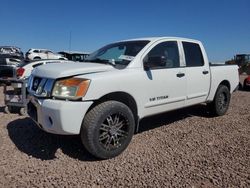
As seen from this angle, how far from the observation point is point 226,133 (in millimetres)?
4957

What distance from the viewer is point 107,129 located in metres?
3.66

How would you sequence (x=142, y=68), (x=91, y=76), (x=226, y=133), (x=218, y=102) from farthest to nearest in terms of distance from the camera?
1. (x=218, y=102)
2. (x=226, y=133)
3. (x=142, y=68)
4. (x=91, y=76)

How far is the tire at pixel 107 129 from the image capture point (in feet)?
11.3

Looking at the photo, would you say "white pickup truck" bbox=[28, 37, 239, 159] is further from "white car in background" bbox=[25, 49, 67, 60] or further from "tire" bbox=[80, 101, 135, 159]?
"white car in background" bbox=[25, 49, 67, 60]

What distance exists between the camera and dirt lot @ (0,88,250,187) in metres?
3.09

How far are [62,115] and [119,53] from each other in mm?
1818

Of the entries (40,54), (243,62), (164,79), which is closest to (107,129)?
(164,79)

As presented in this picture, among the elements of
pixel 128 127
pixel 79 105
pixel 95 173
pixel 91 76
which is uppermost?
pixel 91 76

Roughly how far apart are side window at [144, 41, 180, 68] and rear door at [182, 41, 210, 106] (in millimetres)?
285

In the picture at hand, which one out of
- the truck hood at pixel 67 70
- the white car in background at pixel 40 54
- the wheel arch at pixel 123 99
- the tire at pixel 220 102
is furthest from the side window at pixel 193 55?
the white car in background at pixel 40 54

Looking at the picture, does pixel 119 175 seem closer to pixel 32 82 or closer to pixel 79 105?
pixel 79 105

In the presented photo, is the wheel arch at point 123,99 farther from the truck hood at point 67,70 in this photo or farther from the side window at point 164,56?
the side window at point 164,56

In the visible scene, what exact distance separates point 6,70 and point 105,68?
8190 millimetres

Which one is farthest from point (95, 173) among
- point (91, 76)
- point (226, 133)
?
point (226, 133)
